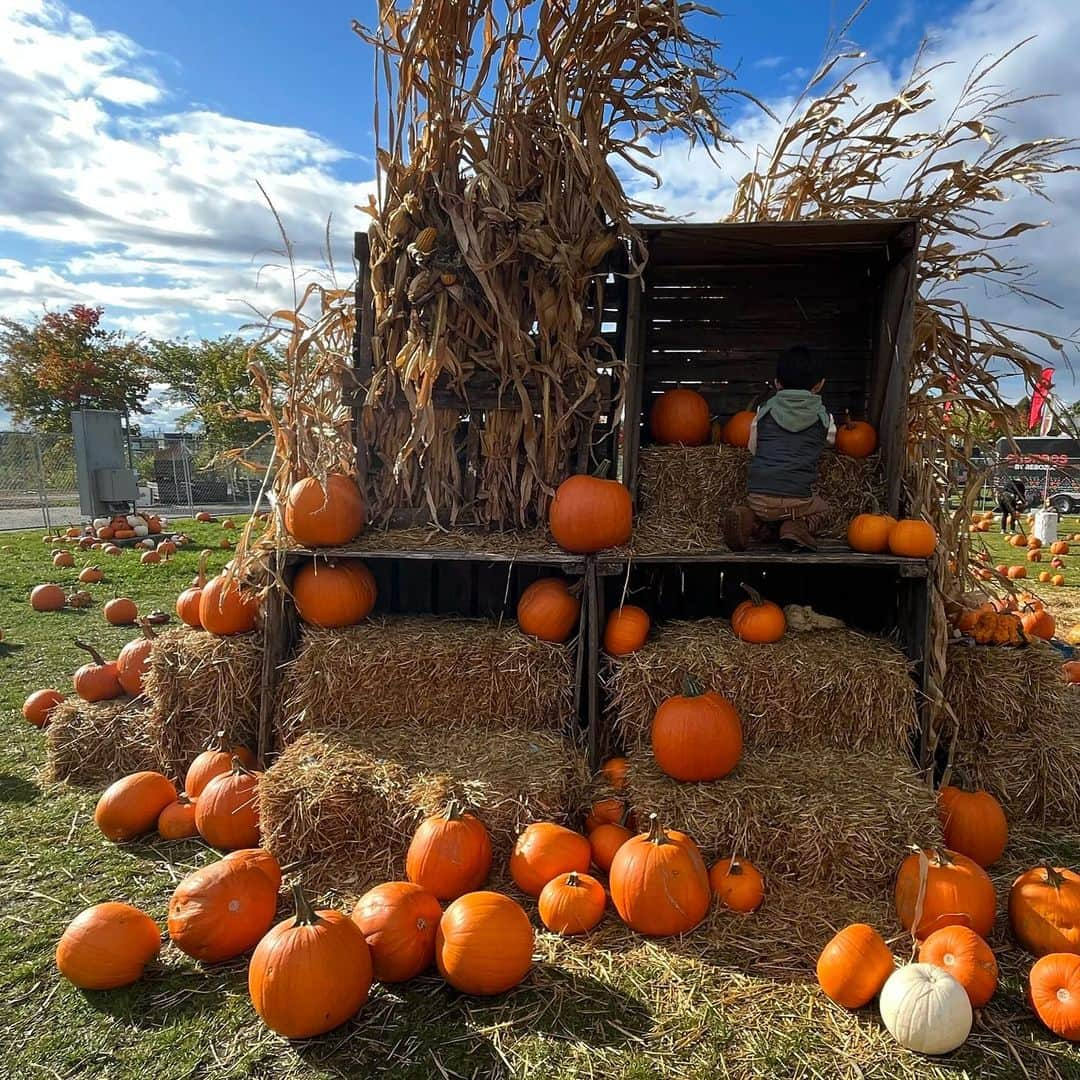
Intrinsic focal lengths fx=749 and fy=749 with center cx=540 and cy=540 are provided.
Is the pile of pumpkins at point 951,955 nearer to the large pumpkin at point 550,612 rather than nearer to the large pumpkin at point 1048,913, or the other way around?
the large pumpkin at point 1048,913

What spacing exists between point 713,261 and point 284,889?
4.17 meters

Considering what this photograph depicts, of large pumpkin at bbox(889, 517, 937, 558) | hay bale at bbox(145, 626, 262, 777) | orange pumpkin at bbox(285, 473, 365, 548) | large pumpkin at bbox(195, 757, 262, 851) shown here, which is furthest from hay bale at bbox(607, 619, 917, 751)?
hay bale at bbox(145, 626, 262, 777)

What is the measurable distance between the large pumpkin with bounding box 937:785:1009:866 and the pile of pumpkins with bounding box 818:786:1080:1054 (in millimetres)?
546

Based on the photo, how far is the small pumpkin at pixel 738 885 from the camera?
118 inches

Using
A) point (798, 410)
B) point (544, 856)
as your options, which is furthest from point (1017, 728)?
point (544, 856)

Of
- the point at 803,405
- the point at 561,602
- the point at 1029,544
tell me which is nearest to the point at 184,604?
the point at 561,602

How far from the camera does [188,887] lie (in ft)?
8.85

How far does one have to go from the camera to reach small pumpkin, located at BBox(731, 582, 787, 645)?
13.0 feet

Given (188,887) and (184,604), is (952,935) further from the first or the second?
(184,604)

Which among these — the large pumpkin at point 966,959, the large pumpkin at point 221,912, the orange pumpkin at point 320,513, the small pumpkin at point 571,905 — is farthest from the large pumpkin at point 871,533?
the large pumpkin at point 221,912

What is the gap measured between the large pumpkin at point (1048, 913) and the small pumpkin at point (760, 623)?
151cm

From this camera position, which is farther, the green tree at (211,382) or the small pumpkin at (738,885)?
the green tree at (211,382)

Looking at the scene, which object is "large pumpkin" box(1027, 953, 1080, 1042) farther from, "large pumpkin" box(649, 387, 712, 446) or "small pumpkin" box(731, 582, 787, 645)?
"large pumpkin" box(649, 387, 712, 446)

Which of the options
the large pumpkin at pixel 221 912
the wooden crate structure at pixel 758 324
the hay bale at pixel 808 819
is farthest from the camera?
the wooden crate structure at pixel 758 324
